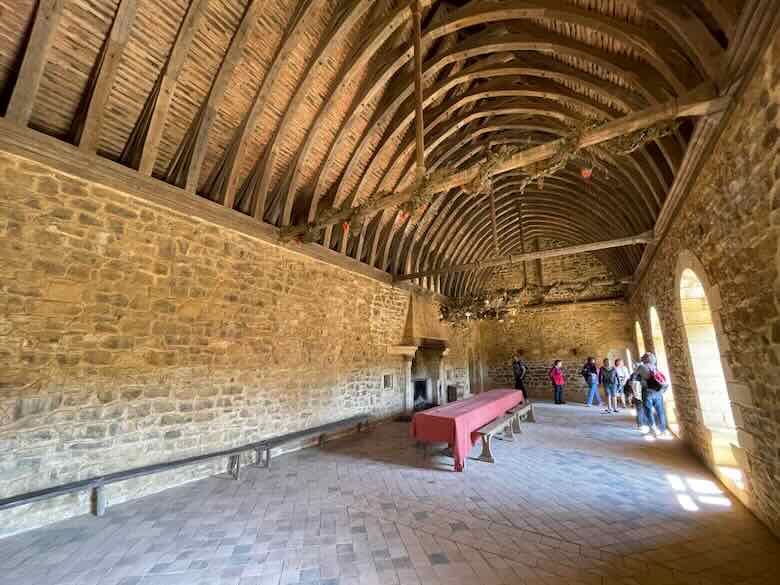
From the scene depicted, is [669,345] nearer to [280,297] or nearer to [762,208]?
[762,208]

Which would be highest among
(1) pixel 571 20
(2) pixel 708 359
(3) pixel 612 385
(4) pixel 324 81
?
(4) pixel 324 81

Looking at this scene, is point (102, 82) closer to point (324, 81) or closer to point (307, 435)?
point (324, 81)

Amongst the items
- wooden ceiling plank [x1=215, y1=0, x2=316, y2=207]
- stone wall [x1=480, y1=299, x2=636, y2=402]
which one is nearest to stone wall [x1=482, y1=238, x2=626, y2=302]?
stone wall [x1=480, y1=299, x2=636, y2=402]

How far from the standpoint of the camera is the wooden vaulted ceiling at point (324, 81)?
10.1ft

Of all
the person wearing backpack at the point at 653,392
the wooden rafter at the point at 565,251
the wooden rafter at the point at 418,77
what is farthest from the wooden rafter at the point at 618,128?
the person wearing backpack at the point at 653,392

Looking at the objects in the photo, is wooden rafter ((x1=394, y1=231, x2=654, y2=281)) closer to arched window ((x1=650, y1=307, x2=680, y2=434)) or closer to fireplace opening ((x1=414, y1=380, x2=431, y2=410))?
arched window ((x1=650, y1=307, x2=680, y2=434))

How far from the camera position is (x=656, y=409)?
18.5 feet

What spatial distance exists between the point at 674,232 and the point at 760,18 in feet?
9.76

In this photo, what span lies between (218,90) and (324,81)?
5.17 feet

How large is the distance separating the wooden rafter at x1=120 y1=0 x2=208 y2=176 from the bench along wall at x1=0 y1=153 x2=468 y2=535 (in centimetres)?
55

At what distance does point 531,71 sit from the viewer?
179 inches

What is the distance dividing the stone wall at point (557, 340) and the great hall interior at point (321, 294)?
530cm

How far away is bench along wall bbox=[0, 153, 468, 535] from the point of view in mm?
2863

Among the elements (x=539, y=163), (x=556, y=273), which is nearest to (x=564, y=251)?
(x=539, y=163)
